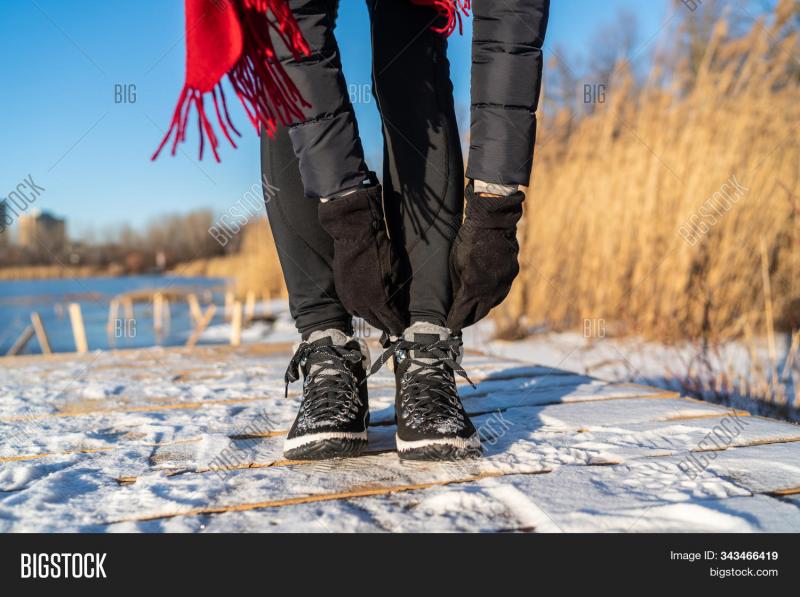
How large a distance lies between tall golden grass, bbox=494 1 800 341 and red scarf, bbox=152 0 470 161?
186 centimetres

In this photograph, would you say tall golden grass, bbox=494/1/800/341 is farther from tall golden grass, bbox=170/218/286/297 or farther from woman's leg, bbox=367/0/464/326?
tall golden grass, bbox=170/218/286/297

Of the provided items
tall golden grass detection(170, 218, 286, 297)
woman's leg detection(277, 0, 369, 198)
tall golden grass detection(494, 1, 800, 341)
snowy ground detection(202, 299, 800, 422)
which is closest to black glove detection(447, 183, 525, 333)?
woman's leg detection(277, 0, 369, 198)

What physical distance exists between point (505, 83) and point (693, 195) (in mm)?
Answer: 1898

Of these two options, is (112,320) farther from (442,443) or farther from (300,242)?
(442,443)

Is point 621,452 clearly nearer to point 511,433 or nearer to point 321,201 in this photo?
point 511,433

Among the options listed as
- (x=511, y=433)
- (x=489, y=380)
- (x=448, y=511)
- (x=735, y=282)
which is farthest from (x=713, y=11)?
(x=448, y=511)

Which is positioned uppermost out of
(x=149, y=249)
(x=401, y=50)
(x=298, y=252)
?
(x=401, y=50)

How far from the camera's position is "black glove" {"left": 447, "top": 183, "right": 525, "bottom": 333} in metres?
0.83

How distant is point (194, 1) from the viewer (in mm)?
762

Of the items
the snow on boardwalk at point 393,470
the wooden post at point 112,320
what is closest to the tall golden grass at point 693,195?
the snow on boardwalk at point 393,470

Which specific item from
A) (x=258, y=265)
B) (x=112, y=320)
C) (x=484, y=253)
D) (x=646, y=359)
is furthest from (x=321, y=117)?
(x=258, y=265)

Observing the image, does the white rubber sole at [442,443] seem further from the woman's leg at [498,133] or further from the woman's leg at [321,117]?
the woman's leg at [321,117]
